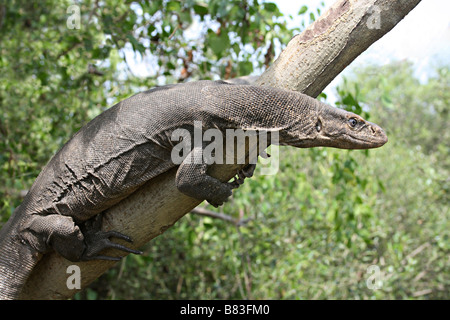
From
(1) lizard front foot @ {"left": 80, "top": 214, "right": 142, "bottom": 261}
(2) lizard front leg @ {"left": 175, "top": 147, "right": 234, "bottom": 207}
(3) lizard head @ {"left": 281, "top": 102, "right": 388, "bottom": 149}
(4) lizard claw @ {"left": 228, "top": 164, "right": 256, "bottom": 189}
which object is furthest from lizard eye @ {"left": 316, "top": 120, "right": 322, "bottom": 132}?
(1) lizard front foot @ {"left": 80, "top": 214, "right": 142, "bottom": 261}

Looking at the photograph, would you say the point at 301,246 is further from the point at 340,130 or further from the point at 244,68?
the point at 340,130

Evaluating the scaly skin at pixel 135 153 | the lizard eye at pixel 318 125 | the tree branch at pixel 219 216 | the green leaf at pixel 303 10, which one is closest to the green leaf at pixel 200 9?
the green leaf at pixel 303 10

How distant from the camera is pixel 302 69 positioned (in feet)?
7.63

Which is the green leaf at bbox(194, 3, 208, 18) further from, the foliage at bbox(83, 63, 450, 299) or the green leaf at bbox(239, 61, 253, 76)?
the foliage at bbox(83, 63, 450, 299)

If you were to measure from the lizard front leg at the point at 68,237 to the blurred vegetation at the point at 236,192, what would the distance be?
111 centimetres

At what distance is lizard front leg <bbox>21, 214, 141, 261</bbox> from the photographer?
2.56 meters

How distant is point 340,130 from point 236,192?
318cm

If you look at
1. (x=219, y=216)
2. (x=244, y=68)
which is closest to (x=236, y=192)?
(x=219, y=216)

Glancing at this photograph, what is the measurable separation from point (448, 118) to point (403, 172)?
3.96m

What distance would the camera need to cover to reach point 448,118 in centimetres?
1128

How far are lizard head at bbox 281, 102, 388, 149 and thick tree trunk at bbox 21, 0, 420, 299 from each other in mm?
155
